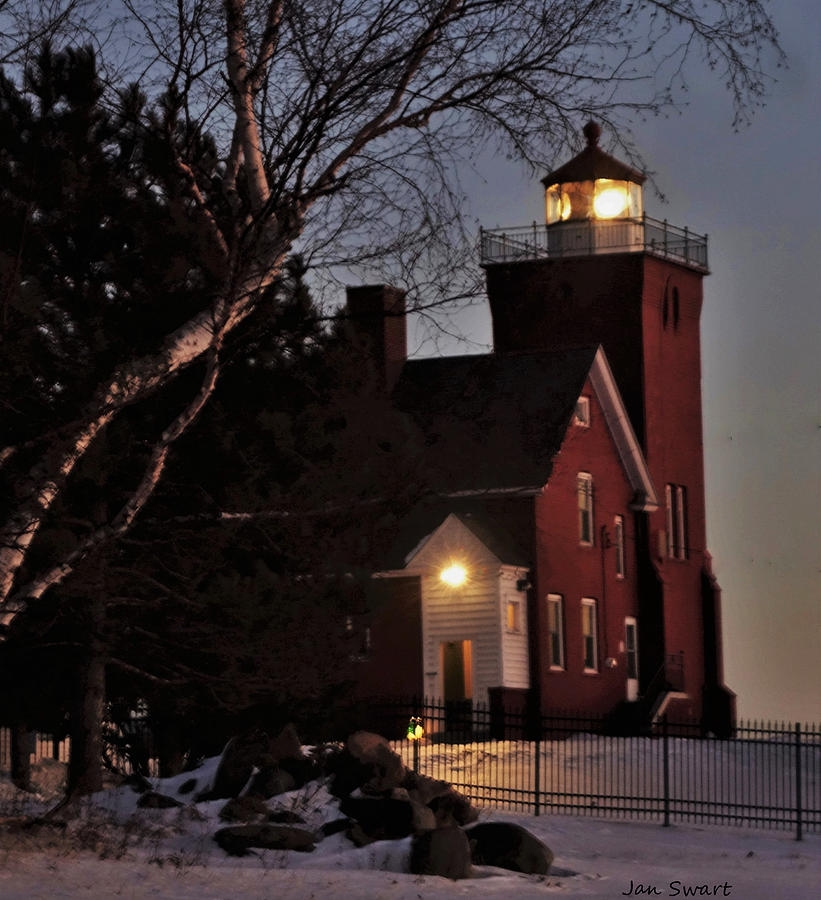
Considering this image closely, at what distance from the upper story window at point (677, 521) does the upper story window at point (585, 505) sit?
4.35 m

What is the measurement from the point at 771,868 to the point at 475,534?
19.5m

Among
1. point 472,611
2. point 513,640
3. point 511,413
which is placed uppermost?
point 511,413

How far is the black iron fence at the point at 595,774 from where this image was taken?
27.9 m

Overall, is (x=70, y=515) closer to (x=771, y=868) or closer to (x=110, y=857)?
(x=110, y=857)

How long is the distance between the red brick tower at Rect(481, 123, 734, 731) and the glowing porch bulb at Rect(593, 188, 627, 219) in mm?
28

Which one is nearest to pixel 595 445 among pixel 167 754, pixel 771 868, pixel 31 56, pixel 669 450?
pixel 669 450

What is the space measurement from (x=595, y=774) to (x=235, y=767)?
1301 cm

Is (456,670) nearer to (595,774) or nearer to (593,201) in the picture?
(595,774)

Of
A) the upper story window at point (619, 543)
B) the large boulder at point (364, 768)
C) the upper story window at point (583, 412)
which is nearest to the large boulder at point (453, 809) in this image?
the large boulder at point (364, 768)

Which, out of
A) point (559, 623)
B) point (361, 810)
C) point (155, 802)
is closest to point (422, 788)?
point (361, 810)

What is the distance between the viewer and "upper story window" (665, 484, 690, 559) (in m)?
47.8

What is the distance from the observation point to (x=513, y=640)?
1609 inches

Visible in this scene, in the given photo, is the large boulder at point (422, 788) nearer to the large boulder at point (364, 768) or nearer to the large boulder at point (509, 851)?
the large boulder at point (364, 768)

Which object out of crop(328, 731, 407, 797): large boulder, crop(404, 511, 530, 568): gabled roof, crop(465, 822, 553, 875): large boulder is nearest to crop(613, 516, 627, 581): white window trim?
crop(404, 511, 530, 568): gabled roof
